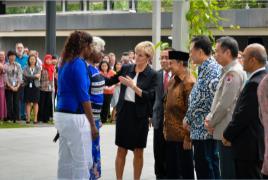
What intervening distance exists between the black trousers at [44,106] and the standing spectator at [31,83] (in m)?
0.27

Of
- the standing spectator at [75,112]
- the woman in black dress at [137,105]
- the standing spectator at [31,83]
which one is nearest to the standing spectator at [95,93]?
the standing spectator at [75,112]

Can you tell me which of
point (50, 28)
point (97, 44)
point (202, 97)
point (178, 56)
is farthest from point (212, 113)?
point (50, 28)

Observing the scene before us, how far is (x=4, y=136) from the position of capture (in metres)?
13.8

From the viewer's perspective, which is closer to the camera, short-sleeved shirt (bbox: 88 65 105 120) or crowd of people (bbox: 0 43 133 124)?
short-sleeved shirt (bbox: 88 65 105 120)

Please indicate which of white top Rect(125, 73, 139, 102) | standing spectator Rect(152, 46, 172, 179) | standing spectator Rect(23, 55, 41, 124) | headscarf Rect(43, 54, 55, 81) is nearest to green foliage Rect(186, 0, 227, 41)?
standing spectator Rect(152, 46, 172, 179)

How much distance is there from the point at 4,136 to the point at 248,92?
8.77m

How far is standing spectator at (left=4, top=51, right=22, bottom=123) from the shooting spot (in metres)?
16.4

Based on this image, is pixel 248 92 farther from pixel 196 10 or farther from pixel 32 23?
pixel 32 23

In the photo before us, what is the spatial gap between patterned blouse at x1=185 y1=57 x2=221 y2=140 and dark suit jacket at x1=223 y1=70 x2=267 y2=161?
2.80ft

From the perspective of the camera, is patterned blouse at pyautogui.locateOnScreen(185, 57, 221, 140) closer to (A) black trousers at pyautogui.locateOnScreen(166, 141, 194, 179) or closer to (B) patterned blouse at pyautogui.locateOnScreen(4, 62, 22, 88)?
(A) black trousers at pyautogui.locateOnScreen(166, 141, 194, 179)

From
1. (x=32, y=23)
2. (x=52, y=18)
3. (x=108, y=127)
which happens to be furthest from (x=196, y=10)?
(x=32, y=23)

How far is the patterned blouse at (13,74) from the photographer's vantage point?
16438mm

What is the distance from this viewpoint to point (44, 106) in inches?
669

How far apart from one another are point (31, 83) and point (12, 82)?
51 cm
